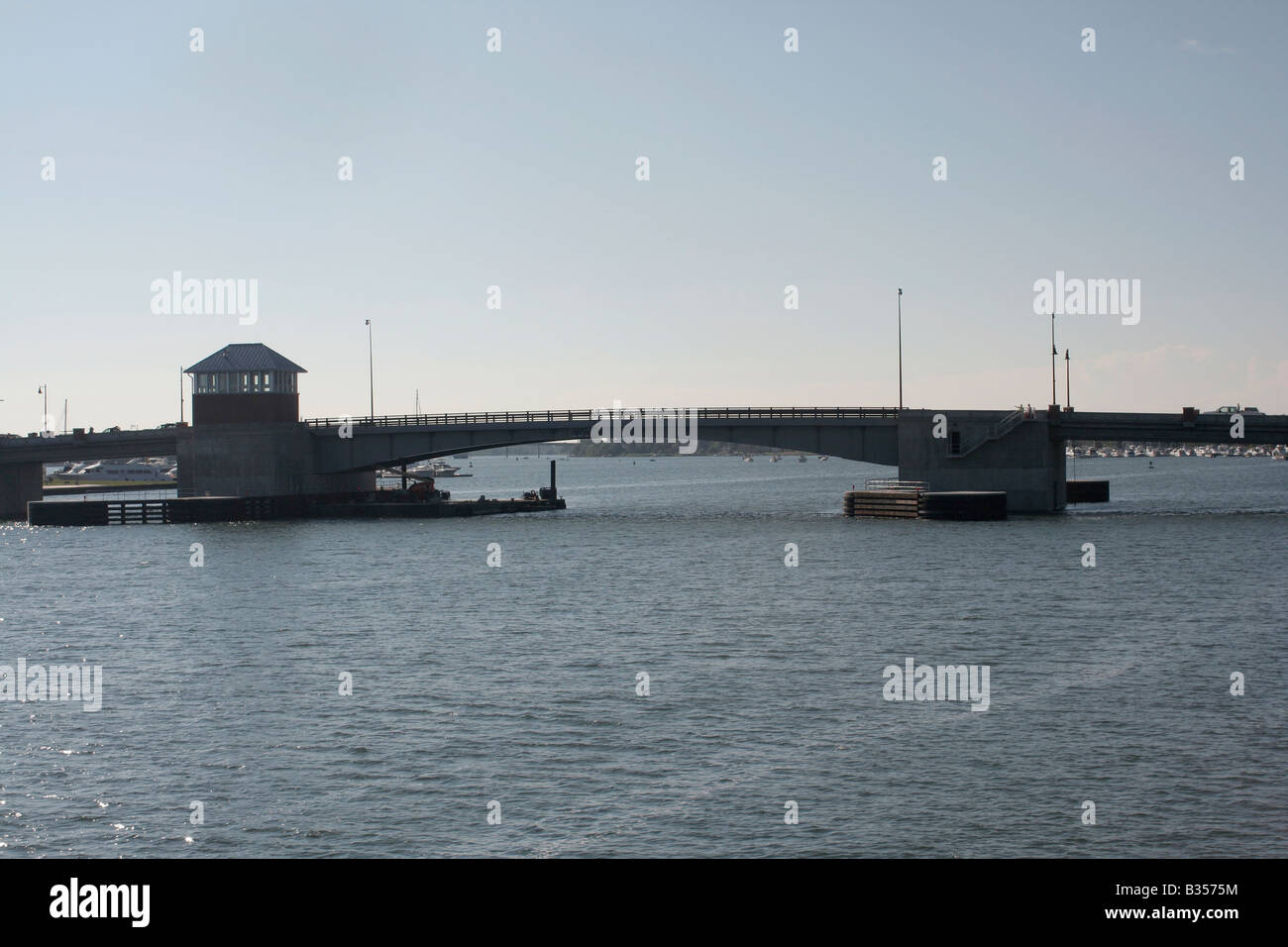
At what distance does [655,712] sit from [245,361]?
284 feet

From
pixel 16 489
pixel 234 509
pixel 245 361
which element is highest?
pixel 245 361

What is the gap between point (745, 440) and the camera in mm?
103312

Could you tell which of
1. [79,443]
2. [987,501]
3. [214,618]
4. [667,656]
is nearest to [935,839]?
[667,656]

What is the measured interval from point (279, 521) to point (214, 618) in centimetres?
5791

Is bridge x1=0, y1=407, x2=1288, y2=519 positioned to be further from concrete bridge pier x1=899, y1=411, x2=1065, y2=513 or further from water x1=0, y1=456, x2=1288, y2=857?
water x1=0, y1=456, x2=1288, y2=857

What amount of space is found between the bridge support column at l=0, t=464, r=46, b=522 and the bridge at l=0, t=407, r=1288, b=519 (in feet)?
17.0
